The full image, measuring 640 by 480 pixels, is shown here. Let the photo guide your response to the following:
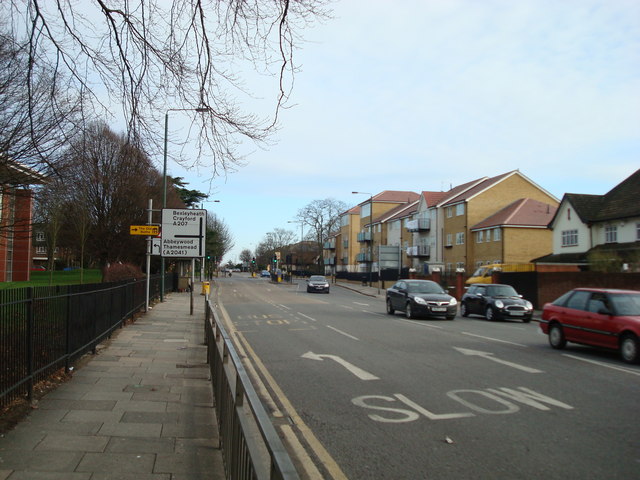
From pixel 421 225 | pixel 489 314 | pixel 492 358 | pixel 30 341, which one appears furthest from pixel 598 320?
pixel 421 225

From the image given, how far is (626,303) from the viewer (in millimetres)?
11242

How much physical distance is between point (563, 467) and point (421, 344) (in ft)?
27.5

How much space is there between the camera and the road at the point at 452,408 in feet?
16.2

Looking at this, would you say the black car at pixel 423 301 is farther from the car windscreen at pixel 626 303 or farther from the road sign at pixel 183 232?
the car windscreen at pixel 626 303

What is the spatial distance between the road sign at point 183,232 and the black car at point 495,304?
11545 millimetres

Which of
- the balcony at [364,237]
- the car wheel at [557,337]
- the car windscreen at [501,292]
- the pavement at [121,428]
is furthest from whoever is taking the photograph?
the balcony at [364,237]

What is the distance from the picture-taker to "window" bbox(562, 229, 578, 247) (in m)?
39.1

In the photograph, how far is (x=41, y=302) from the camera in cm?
694

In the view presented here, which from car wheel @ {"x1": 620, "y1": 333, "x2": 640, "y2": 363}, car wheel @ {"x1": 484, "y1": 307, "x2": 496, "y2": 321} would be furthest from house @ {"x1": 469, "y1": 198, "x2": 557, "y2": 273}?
car wheel @ {"x1": 620, "y1": 333, "x2": 640, "y2": 363}

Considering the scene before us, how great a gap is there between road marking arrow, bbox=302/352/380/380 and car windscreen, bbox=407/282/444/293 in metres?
10.9

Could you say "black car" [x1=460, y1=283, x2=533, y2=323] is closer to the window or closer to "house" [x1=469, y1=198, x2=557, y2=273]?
the window

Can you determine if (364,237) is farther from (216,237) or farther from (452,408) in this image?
(452,408)

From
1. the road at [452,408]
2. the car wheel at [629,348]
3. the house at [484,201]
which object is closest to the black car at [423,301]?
the road at [452,408]

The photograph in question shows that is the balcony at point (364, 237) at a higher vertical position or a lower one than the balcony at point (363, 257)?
Result: higher
